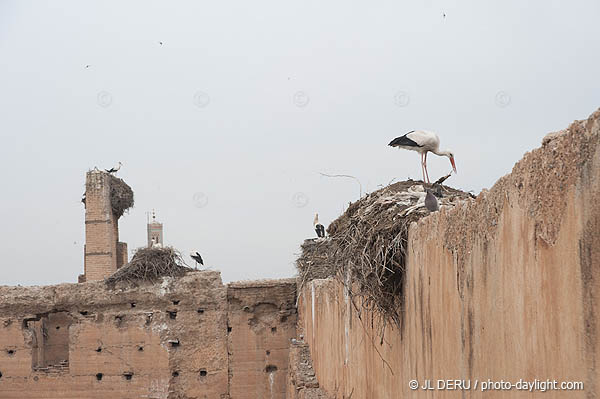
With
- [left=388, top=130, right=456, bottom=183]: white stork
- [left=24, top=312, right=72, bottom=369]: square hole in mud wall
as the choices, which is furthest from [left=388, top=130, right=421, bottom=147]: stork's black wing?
[left=24, top=312, right=72, bottom=369]: square hole in mud wall

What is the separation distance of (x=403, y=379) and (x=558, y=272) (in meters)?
2.65

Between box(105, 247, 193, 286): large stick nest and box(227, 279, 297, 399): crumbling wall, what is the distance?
54.2 inches

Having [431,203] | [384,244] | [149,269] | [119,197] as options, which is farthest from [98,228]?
[431,203]

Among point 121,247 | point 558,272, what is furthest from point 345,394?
point 121,247

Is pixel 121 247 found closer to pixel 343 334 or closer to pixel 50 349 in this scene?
pixel 50 349

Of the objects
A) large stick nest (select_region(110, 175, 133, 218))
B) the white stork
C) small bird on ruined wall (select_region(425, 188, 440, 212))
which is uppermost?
large stick nest (select_region(110, 175, 133, 218))

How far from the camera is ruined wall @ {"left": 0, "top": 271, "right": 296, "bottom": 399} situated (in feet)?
48.8

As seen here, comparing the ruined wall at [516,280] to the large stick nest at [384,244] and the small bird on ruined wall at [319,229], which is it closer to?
the large stick nest at [384,244]

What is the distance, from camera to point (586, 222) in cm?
215

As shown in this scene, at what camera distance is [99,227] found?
20453mm

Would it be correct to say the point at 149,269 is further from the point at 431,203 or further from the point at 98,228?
the point at 431,203

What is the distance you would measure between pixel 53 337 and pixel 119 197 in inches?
220

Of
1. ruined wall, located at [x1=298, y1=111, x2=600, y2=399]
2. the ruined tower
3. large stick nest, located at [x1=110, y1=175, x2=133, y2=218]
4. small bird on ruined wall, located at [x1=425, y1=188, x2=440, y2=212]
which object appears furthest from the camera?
large stick nest, located at [x1=110, y1=175, x2=133, y2=218]

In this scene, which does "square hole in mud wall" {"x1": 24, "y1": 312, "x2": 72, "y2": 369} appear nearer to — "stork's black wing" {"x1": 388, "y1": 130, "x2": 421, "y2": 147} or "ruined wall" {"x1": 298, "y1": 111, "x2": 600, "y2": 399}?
"stork's black wing" {"x1": 388, "y1": 130, "x2": 421, "y2": 147}
